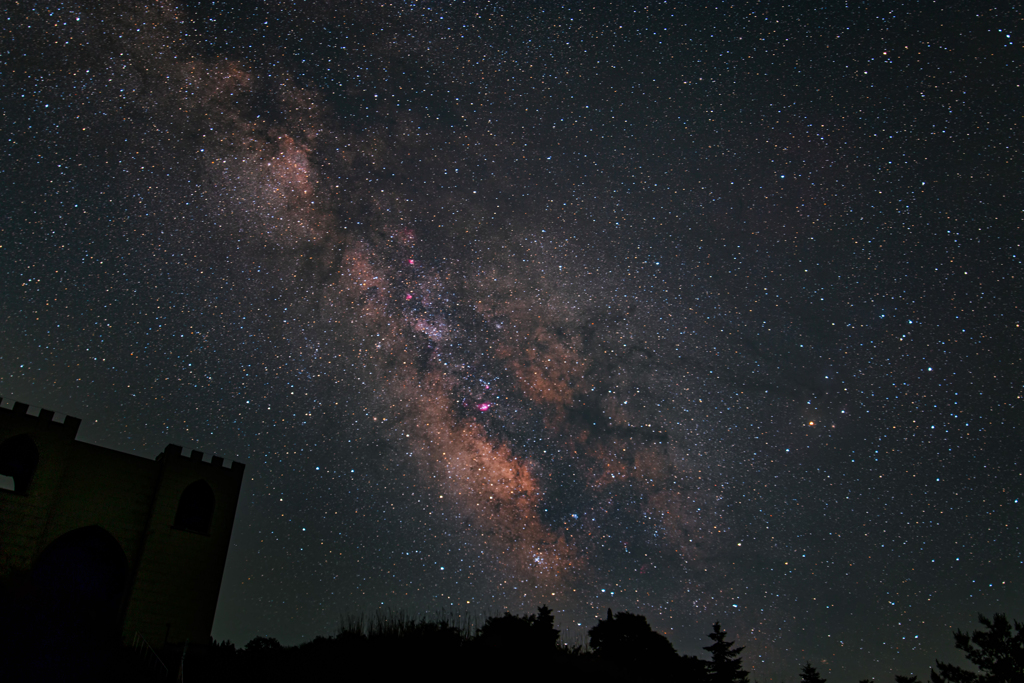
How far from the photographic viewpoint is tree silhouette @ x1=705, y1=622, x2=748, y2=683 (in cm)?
3634

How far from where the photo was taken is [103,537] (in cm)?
2150

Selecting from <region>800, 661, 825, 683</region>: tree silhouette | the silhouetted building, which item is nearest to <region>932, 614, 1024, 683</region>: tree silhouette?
<region>800, 661, 825, 683</region>: tree silhouette

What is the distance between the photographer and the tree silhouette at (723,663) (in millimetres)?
36344

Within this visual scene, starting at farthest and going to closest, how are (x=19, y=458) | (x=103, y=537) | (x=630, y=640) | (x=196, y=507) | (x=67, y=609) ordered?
(x=630, y=640), (x=196, y=507), (x=103, y=537), (x=19, y=458), (x=67, y=609)

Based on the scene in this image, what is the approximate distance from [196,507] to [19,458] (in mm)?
6599

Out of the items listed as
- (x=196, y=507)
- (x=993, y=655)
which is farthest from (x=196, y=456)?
(x=993, y=655)

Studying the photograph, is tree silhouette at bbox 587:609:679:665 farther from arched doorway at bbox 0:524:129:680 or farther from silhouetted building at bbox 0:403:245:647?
arched doorway at bbox 0:524:129:680

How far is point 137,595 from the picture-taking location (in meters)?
20.8

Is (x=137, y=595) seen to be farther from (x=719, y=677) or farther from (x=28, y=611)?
(x=719, y=677)

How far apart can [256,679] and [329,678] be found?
1.69 meters

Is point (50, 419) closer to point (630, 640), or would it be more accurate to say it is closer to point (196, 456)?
point (196, 456)

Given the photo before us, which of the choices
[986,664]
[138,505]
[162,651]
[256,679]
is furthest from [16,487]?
[986,664]

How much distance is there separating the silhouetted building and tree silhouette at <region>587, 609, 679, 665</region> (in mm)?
23071

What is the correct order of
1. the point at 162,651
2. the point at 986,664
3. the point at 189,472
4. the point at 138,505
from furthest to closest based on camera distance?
1. the point at 986,664
2. the point at 189,472
3. the point at 138,505
4. the point at 162,651
